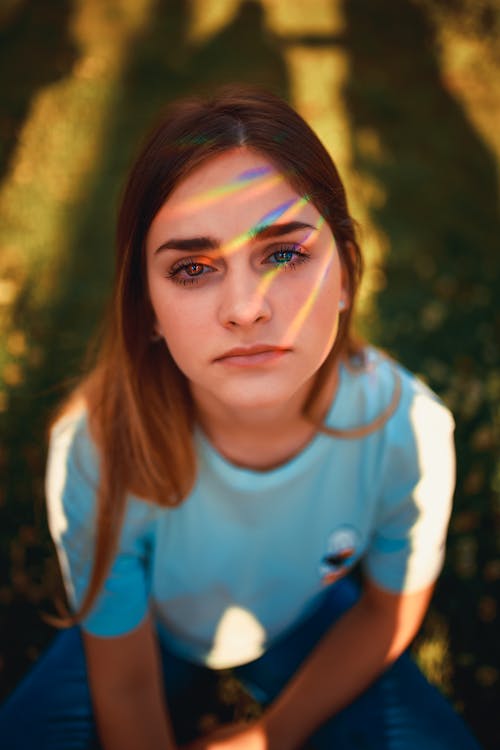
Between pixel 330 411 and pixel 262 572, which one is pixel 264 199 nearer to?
pixel 330 411

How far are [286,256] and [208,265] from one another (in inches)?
6.1

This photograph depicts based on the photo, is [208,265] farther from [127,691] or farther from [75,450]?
[127,691]

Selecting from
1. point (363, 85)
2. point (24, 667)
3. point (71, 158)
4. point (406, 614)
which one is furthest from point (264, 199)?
point (363, 85)

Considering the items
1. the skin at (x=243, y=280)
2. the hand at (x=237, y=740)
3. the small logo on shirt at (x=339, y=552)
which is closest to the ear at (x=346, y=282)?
the skin at (x=243, y=280)

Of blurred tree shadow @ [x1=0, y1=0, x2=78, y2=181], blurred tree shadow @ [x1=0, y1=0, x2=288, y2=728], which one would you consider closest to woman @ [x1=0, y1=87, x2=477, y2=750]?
blurred tree shadow @ [x1=0, y1=0, x2=288, y2=728]

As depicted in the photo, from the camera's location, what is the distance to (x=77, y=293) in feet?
13.2

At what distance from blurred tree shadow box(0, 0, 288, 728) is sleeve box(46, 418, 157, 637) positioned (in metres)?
0.24

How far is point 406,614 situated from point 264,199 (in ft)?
4.14

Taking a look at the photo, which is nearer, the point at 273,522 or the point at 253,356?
the point at 253,356

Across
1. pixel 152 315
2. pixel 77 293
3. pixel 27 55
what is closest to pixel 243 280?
pixel 152 315

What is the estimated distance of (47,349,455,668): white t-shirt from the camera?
1674 mm

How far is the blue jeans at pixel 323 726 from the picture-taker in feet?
6.03

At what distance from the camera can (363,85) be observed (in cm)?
542

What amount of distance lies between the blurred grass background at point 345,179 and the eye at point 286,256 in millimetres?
1763
